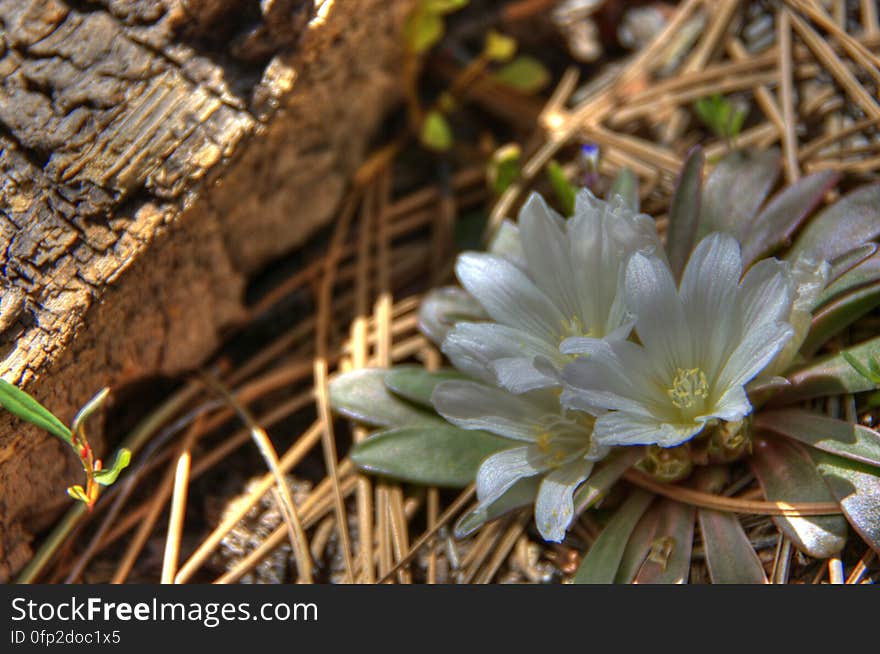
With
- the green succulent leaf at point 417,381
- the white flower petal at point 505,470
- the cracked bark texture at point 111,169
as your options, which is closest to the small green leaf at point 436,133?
the cracked bark texture at point 111,169

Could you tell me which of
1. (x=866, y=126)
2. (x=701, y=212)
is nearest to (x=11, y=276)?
(x=701, y=212)

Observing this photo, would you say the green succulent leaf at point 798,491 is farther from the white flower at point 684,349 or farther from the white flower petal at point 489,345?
the white flower petal at point 489,345

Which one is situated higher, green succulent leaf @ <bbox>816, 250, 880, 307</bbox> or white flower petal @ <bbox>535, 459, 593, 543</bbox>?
white flower petal @ <bbox>535, 459, 593, 543</bbox>

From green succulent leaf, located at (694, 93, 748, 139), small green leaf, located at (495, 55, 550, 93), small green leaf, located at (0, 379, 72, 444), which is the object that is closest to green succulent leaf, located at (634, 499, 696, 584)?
green succulent leaf, located at (694, 93, 748, 139)

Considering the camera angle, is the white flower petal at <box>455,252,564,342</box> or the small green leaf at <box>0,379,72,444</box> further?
the white flower petal at <box>455,252,564,342</box>

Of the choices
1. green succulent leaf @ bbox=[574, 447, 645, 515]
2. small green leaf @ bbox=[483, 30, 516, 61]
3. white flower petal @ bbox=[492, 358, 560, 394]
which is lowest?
green succulent leaf @ bbox=[574, 447, 645, 515]

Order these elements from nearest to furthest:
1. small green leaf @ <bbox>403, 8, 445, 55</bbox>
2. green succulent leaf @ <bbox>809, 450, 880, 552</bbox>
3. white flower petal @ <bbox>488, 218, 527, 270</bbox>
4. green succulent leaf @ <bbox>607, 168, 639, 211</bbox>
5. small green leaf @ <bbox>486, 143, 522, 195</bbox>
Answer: green succulent leaf @ <bbox>809, 450, 880, 552</bbox>
green succulent leaf @ <bbox>607, 168, 639, 211</bbox>
white flower petal @ <bbox>488, 218, 527, 270</bbox>
small green leaf @ <bbox>486, 143, 522, 195</bbox>
small green leaf @ <bbox>403, 8, 445, 55</bbox>

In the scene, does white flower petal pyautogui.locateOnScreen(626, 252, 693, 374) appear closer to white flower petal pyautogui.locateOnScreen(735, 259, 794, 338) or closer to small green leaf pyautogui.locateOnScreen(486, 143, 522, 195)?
white flower petal pyautogui.locateOnScreen(735, 259, 794, 338)

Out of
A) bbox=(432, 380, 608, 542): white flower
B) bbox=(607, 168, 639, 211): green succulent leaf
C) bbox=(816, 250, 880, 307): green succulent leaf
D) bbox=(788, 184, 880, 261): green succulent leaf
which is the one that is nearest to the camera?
bbox=(432, 380, 608, 542): white flower
